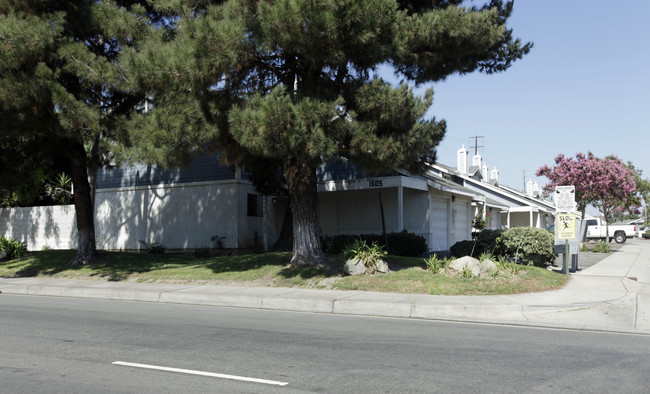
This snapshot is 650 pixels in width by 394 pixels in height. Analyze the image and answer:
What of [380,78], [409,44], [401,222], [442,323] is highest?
[409,44]

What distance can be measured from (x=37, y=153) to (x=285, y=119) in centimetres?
1179

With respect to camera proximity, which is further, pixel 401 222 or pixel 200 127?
pixel 401 222

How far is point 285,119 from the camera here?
11.2 metres

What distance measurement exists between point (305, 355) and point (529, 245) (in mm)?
11504

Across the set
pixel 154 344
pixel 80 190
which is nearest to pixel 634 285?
pixel 154 344

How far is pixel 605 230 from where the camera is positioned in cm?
4047

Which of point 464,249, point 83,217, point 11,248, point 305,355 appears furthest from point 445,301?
point 11,248

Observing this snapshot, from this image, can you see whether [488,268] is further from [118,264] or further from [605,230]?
[605,230]

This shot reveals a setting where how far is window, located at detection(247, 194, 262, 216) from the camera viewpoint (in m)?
23.7

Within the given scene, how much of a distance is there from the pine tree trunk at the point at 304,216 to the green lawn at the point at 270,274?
48cm

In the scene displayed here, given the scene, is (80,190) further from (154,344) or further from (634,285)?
(634,285)

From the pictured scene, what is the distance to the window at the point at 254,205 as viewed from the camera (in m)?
23.7

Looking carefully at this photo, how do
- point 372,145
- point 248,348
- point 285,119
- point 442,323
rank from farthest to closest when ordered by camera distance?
point 372,145 < point 285,119 < point 442,323 < point 248,348

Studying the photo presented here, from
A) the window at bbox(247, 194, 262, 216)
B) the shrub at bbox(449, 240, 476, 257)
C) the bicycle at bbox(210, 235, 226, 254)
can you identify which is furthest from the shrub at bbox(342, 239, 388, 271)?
the window at bbox(247, 194, 262, 216)
